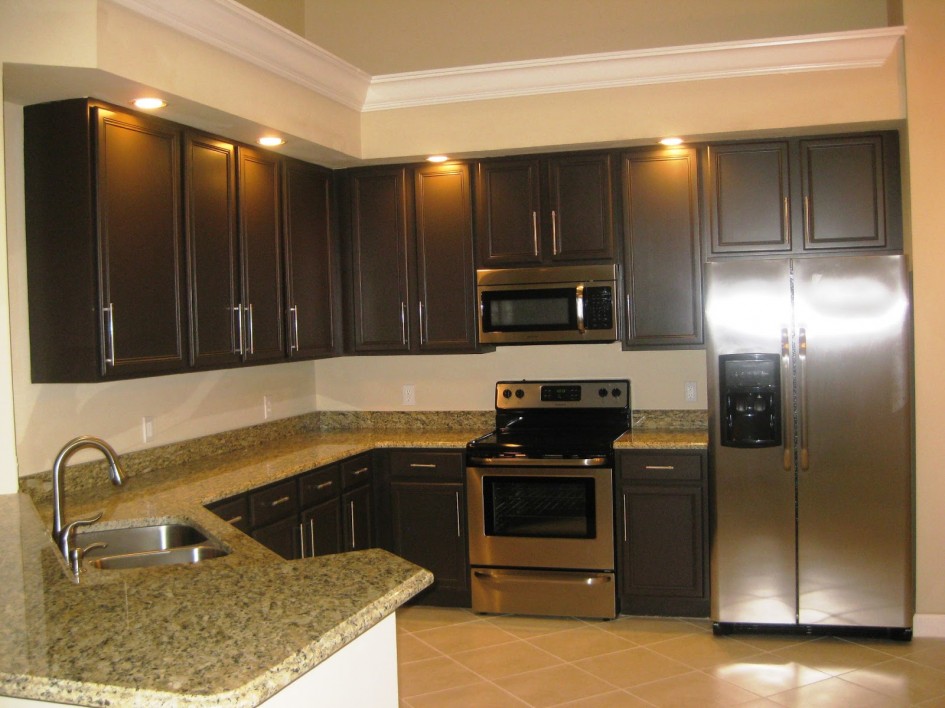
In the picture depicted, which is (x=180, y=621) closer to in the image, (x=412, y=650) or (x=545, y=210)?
(x=412, y=650)

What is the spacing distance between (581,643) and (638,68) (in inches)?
107

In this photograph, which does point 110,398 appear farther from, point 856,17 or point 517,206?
point 856,17

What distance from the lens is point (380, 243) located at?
4.86 m

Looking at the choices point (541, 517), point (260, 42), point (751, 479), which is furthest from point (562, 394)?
point (260, 42)

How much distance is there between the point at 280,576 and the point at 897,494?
3.12m

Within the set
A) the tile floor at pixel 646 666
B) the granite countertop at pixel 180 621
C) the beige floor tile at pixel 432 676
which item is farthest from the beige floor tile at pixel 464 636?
the granite countertop at pixel 180 621

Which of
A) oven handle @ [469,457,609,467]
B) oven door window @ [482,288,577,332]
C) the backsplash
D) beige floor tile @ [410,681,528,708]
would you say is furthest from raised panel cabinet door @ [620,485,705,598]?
beige floor tile @ [410,681,528,708]

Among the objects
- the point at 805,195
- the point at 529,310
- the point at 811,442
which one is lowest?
the point at 811,442

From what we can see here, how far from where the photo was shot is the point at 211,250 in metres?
3.77

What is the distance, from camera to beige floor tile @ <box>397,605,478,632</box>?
4391 millimetres

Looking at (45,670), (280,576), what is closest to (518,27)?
(280,576)

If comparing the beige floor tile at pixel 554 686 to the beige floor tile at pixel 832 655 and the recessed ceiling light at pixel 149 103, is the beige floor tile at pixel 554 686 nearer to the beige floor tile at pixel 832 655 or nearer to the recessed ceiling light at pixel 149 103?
the beige floor tile at pixel 832 655

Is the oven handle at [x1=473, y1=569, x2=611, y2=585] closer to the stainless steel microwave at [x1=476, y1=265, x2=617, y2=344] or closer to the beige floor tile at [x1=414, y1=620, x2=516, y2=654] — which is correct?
the beige floor tile at [x1=414, y1=620, x2=516, y2=654]

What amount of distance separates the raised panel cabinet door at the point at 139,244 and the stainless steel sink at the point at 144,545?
0.60 meters
